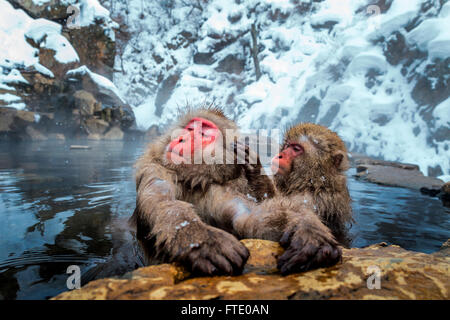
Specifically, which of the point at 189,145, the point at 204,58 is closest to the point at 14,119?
the point at 189,145

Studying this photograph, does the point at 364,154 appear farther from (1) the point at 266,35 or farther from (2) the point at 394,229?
(1) the point at 266,35

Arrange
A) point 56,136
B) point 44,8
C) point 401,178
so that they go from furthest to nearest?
point 44,8 < point 56,136 < point 401,178

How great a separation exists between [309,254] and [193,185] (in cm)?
84

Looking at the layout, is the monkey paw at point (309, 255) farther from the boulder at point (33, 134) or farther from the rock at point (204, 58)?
the rock at point (204, 58)

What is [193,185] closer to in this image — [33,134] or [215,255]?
[215,255]

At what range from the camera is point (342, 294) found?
2.54 ft

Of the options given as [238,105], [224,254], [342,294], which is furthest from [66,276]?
[238,105]

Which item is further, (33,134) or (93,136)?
(93,136)

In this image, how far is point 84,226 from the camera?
2076 mm

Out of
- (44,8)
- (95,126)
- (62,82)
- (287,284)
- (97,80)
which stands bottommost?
(287,284)

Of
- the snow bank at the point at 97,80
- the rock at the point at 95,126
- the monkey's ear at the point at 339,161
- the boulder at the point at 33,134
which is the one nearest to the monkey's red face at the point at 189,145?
the monkey's ear at the point at 339,161

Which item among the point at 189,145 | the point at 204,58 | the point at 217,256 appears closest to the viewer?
the point at 217,256

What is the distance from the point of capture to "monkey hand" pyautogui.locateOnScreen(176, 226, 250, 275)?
0.94 m

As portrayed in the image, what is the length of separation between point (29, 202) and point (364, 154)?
26.8 ft
